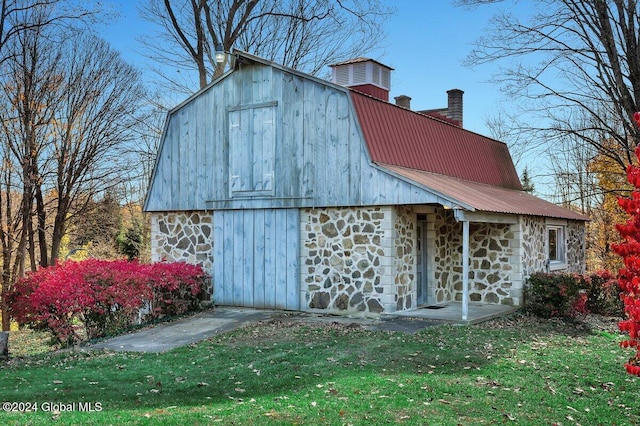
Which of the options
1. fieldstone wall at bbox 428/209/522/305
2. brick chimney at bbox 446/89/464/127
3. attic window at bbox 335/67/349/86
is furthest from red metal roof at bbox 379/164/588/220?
brick chimney at bbox 446/89/464/127

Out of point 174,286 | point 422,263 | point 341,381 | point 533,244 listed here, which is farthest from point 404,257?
point 341,381

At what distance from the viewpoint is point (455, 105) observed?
19000 millimetres

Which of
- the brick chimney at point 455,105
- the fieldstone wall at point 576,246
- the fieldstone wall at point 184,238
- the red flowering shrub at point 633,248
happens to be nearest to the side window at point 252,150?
the fieldstone wall at point 184,238

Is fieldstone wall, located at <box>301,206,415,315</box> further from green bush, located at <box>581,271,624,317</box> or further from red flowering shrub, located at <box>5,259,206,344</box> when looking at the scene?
green bush, located at <box>581,271,624,317</box>

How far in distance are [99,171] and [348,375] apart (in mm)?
14614

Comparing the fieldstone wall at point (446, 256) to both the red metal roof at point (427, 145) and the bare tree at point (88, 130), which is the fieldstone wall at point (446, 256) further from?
the bare tree at point (88, 130)

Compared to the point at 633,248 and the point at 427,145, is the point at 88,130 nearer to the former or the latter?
the point at 427,145

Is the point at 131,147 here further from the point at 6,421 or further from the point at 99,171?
the point at 6,421

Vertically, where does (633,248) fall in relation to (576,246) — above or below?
above

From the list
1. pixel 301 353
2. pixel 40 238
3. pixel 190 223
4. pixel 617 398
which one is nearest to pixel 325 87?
pixel 190 223

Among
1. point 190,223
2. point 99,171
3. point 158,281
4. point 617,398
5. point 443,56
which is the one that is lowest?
point 617,398

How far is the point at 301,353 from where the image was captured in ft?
29.8

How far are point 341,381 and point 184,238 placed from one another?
8.95 metres

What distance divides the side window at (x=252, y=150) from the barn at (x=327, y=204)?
29mm
